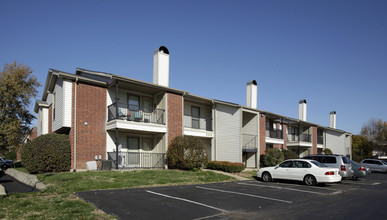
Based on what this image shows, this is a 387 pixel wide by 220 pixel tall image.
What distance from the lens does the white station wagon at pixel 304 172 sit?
15031mm

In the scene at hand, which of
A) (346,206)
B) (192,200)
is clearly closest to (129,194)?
(192,200)

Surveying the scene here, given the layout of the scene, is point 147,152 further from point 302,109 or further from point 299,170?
point 302,109

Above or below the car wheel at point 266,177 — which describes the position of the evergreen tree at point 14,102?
above

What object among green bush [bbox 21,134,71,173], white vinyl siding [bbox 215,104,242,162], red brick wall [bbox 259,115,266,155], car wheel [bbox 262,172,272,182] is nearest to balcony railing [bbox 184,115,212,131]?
white vinyl siding [bbox 215,104,242,162]

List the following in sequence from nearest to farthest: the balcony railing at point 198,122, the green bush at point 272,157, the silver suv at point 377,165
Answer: the balcony railing at point 198,122, the green bush at point 272,157, the silver suv at point 377,165

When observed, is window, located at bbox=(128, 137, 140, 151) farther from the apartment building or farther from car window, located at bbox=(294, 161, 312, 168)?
car window, located at bbox=(294, 161, 312, 168)

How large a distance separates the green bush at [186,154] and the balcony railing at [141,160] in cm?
101

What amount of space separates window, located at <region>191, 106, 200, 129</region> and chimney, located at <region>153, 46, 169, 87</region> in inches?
166

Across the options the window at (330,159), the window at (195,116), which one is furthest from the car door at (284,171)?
the window at (195,116)

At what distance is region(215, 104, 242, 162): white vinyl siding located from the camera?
2497 cm

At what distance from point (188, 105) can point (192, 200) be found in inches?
607

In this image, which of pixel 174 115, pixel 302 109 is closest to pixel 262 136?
pixel 174 115

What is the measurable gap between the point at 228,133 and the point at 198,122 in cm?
266

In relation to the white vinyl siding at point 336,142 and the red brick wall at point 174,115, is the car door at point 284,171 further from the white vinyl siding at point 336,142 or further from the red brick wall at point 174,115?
the white vinyl siding at point 336,142
